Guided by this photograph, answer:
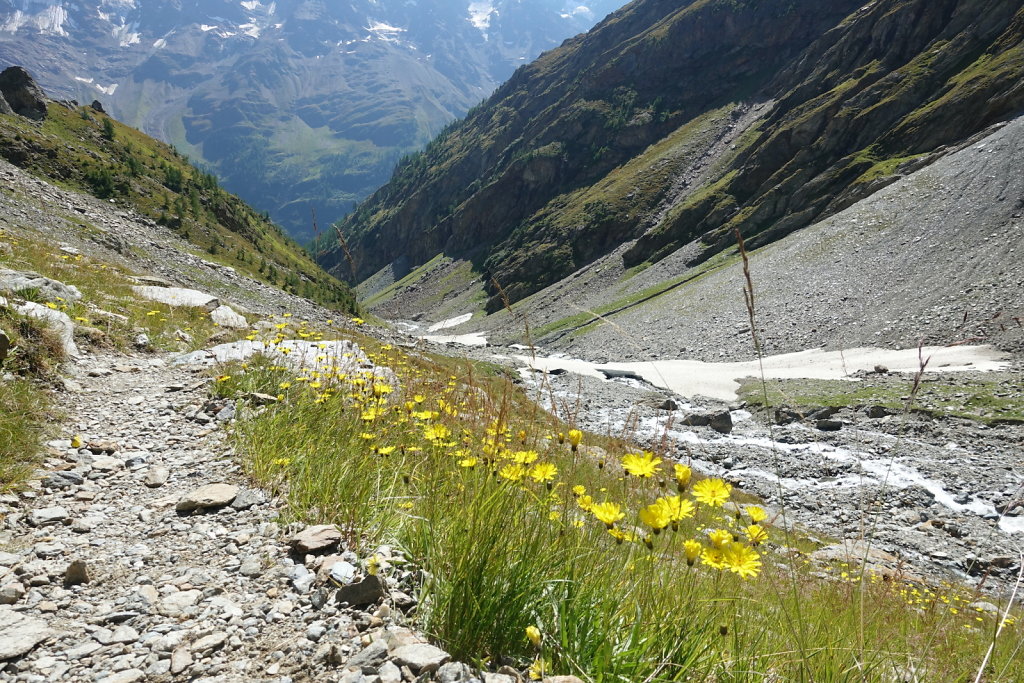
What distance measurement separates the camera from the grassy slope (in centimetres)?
4084

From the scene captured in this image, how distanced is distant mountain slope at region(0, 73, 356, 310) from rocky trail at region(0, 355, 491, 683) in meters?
30.7

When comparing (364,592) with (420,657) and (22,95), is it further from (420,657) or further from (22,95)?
(22,95)

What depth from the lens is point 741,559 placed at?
184 centimetres

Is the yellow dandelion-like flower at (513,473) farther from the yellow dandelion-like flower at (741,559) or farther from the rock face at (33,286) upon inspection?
the rock face at (33,286)

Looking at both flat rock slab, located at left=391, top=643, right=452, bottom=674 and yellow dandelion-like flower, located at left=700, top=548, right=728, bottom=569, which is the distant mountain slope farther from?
yellow dandelion-like flower, located at left=700, top=548, right=728, bottom=569

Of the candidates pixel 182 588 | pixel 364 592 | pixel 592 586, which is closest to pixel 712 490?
pixel 592 586

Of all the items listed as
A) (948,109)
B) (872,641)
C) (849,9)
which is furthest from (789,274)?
(849,9)

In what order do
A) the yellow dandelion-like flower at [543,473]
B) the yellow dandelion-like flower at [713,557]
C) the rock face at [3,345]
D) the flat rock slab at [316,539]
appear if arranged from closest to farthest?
the yellow dandelion-like flower at [713,557] → the yellow dandelion-like flower at [543,473] → the flat rock slab at [316,539] → the rock face at [3,345]

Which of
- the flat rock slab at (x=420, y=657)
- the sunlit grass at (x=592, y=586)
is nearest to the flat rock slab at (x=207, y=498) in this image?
the sunlit grass at (x=592, y=586)

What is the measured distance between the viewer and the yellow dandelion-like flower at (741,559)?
1788mm

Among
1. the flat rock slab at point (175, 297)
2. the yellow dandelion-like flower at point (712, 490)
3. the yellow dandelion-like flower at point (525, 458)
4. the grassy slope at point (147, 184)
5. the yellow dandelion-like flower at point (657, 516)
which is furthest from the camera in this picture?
the grassy slope at point (147, 184)

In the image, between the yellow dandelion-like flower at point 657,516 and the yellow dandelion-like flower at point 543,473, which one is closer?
the yellow dandelion-like flower at point 657,516

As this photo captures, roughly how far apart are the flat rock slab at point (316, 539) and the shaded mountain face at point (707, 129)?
14212 millimetres

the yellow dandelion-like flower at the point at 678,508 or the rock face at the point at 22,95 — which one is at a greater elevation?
the rock face at the point at 22,95
